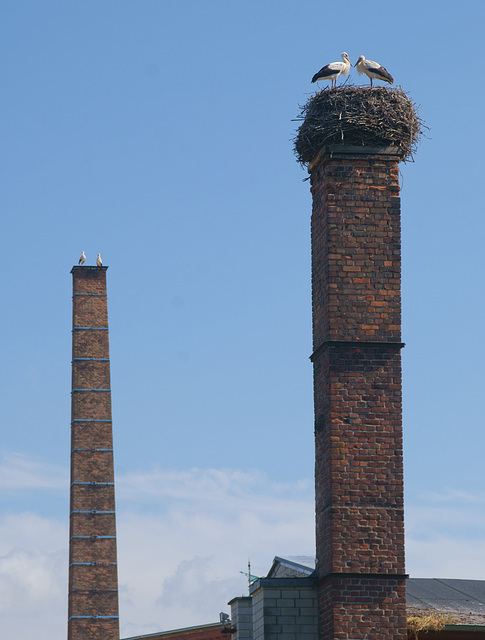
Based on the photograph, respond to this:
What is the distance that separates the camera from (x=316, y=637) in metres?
13.8

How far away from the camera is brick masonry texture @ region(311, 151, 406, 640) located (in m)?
13.5

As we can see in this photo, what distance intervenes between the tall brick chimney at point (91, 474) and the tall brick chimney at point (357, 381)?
1971cm

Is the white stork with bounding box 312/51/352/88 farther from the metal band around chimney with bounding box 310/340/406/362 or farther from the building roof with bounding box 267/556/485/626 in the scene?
the building roof with bounding box 267/556/485/626

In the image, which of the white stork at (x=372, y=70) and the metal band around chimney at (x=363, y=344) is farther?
the white stork at (x=372, y=70)

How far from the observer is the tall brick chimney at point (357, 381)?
1349 cm

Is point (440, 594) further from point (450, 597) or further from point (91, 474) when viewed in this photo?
point (91, 474)

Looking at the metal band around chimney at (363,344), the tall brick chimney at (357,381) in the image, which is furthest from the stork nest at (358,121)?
the metal band around chimney at (363,344)

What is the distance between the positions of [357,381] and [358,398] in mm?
192

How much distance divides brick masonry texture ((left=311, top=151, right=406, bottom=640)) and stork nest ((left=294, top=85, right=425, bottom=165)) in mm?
224

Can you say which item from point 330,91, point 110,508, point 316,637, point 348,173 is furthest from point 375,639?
point 110,508

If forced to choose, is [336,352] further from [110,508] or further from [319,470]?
[110,508]

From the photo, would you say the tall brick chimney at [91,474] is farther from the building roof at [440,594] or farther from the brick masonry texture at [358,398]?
the brick masonry texture at [358,398]

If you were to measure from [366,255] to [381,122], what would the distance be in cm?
161

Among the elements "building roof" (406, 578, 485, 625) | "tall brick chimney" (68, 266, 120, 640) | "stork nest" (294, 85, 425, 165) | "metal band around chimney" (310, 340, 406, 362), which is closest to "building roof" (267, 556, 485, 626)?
"building roof" (406, 578, 485, 625)
